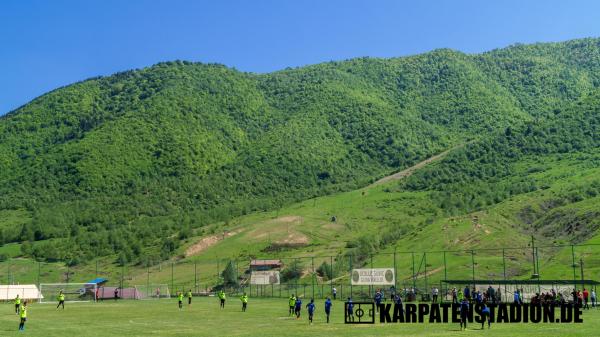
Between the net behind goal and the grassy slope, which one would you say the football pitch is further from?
the net behind goal

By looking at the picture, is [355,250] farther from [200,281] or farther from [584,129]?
[584,129]

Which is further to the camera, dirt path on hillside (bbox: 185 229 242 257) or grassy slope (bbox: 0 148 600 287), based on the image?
dirt path on hillside (bbox: 185 229 242 257)

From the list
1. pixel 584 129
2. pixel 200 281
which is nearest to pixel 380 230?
pixel 200 281

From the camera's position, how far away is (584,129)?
178 m

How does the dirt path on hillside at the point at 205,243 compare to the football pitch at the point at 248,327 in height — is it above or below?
above

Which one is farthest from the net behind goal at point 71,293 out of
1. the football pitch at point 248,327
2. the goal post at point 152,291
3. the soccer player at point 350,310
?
the soccer player at point 350,310

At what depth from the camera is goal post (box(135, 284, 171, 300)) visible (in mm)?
91625

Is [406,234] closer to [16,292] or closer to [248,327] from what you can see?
[16,292]

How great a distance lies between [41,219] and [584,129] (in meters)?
133

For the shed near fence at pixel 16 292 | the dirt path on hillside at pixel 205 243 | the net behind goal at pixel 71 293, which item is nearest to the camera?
the shed near fence at pixel 16 292

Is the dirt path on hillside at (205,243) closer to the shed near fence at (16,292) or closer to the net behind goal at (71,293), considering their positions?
the net behind goal at (71,293)

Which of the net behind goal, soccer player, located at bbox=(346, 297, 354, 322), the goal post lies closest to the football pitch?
soccer player, located at bbox=(346, 297, 354, 322)

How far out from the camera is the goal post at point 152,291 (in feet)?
301

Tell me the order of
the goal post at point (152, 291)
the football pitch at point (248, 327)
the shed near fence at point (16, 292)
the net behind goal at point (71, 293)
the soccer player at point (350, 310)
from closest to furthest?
the football pitch at point (248, 327) → the soccer player at point (350, 310) → the shed near fence at point (16, 292) → the net behind goal at point (71, 293) → the goal post at point (152, 291)
